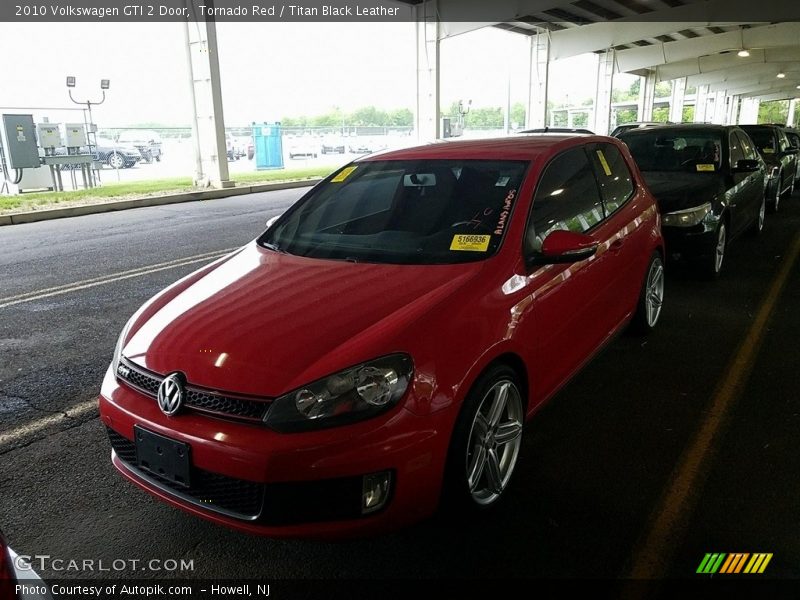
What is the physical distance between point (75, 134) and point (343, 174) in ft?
51.7

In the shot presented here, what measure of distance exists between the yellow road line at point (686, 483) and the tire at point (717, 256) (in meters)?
1.68

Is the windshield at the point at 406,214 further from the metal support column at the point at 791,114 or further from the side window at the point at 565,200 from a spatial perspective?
the metal support column at the point at 791,114

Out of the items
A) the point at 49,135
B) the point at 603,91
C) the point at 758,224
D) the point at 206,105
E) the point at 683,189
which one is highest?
the point at 603,91

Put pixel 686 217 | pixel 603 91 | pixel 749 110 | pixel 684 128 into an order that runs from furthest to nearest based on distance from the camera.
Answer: pixel 749 110 → pixel 603 91 → pixel 684 128 → pixel 686 217

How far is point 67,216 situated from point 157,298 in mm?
11382

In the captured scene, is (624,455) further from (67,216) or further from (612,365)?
(67,216)

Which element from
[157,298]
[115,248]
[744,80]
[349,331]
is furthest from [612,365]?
[744,80]

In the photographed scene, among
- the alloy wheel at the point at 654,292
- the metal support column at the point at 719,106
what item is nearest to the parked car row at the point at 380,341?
the alloy wheel at the point at 654,292

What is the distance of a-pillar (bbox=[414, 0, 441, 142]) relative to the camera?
2144 centimetres

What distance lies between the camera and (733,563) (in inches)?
93.7

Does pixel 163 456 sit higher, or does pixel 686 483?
pixel 163 456

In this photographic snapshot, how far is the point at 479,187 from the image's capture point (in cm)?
330

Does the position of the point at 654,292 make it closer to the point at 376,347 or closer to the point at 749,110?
the point at 376,347

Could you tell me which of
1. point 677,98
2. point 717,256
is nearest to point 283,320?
point 717,256
